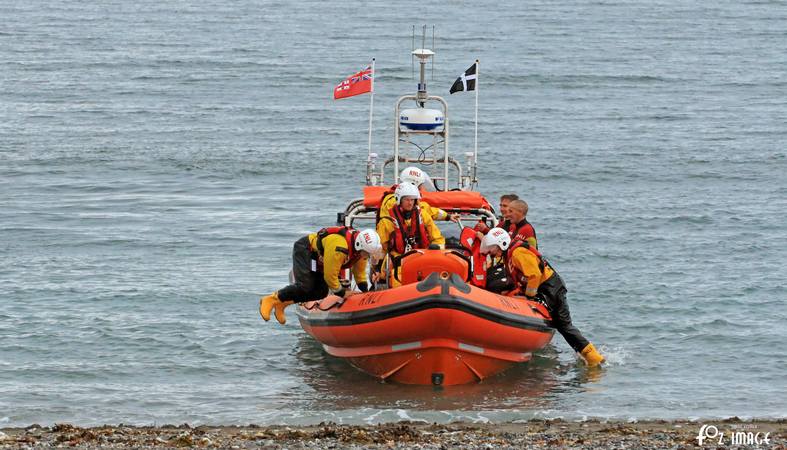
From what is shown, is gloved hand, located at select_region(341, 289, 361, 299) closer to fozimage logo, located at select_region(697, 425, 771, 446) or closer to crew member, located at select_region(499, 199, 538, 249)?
crew member, located at select_region(499, 199, 538, 249)

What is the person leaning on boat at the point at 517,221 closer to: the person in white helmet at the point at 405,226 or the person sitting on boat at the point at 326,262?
the person in white helmet at the point at 405,226

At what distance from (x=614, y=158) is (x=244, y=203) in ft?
22.5

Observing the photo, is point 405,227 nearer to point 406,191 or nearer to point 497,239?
point 406,191

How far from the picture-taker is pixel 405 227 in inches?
388

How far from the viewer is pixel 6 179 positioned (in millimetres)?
19250

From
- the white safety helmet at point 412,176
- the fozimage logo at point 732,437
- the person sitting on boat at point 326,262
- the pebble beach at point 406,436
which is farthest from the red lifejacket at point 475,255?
the fozimage logo at point 732,437

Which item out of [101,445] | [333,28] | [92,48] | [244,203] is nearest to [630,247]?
[244,203]

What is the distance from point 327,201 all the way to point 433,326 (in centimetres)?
916

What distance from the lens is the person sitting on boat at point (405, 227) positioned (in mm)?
9834

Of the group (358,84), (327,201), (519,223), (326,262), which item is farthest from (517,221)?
(327,201)

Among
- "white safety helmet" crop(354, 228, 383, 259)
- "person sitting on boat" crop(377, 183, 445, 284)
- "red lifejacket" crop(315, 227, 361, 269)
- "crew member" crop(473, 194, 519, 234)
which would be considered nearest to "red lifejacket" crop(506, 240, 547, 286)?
"crew member" crop(473, 194, 519, 234)

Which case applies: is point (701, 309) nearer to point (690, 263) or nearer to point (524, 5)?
point (690, 263)

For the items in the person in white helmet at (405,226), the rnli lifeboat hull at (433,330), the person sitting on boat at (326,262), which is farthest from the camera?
the person in white helmet at (405,226)

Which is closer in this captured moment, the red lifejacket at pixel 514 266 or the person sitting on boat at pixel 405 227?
the red lifejacket at pixel 514 266
